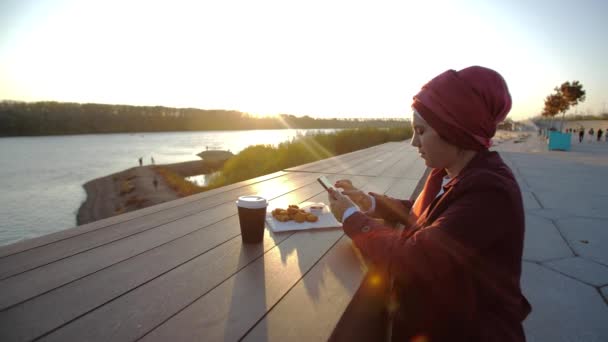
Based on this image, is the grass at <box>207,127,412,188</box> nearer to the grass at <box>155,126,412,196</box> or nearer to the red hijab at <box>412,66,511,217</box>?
the grass at <box>155,126,412,196</box>

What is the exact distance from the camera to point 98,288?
0.87 metres

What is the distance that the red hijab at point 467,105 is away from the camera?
2.85 ft

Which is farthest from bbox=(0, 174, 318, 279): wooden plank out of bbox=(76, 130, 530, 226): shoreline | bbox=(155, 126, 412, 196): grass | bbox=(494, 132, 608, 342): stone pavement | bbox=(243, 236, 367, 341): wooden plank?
bbox=(76, 130, 530, 226): shoreline

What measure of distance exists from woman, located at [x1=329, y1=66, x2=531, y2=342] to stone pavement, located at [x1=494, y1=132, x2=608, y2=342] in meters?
1.28

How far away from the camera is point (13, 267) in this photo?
97cm

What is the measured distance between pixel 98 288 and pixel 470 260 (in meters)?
1.02

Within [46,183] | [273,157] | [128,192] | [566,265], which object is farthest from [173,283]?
[46,183]

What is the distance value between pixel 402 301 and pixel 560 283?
6.62ft

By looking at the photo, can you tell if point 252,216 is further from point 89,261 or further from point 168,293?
point 89,261

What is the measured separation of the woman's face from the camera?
0.95 metres

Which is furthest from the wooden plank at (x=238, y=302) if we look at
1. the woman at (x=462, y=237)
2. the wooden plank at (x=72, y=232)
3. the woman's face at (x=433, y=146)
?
the wooden plank at (x=72, y=232)

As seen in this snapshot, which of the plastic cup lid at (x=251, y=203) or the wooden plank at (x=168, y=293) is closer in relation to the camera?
the wooden plank at (x=168, y=293)

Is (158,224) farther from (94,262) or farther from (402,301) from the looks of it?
(402,301)

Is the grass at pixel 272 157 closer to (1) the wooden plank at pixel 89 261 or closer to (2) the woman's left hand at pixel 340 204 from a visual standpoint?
(1) the wooden plank at pixel 89 261
